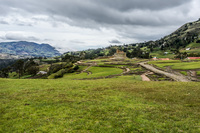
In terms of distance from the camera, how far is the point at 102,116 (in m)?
11.4

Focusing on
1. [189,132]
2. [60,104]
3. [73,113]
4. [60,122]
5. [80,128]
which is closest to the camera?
[189,132]

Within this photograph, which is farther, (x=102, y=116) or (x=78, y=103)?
(x=78, y=103)

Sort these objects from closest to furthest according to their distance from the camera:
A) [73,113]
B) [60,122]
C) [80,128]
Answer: [80,128] < [60,122] < [73,113]

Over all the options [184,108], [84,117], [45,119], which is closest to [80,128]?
[84,117]

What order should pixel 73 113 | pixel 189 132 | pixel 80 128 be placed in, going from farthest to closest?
pixel 73 113 → pixel 80 128 → pixel 189 132

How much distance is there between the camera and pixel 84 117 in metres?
11.2

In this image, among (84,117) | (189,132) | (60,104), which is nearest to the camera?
(189,132)

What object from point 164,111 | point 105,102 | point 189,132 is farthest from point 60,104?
point 189,132

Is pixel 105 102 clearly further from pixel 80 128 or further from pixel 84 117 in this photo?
pixel 80 128

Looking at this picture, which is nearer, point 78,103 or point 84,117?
point 84,117

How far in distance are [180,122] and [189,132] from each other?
1.35 metres

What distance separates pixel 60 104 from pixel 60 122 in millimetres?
4380

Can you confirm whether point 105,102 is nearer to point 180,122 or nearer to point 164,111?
point 164,111

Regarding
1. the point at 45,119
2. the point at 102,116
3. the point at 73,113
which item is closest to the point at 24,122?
the point at 45,119
